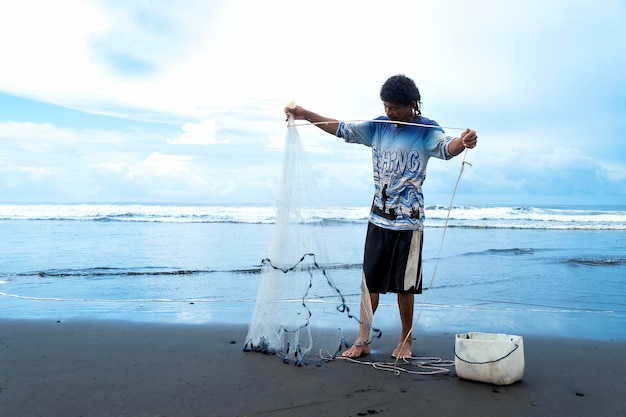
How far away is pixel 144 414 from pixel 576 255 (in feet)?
32.4

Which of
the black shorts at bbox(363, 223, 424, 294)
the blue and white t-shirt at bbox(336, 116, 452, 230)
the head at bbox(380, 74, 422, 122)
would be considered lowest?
the black shorts at bbox(363, 223, 424, 294)

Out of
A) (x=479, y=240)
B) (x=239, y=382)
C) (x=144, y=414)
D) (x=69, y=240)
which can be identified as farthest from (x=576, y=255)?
(x=69, y=240)

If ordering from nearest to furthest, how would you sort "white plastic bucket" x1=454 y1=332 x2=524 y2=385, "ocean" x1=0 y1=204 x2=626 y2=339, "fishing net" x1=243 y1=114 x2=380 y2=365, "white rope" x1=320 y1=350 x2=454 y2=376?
"white plastic bucket" x1=454 y1=332 x2=524 y2=385
"white rope" x1=320 y1=350 x2=454 y2=376
"fishing net" x1=243 y1=114 x2=380 y2=365
"ocean" x1=0 y1=204 x2=626 y2=339

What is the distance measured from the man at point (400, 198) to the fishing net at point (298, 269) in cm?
23

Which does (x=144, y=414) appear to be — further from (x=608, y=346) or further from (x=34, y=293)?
(x=34, y=293)

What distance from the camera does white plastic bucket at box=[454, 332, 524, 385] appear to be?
3.09m

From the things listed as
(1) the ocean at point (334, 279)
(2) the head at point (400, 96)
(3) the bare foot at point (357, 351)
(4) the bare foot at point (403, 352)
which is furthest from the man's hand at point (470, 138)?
(3) the bare foot at point (357, 351)

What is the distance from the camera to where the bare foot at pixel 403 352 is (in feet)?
12.0

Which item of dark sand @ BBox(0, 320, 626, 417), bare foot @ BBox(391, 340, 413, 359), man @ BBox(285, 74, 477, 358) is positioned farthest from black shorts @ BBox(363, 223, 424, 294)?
dark sand @ BBox(0, 320, 626, 417)

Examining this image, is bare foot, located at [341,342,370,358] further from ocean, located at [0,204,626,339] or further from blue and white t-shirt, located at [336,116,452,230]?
blue and white t-shirt, located at [336,116,452,230]

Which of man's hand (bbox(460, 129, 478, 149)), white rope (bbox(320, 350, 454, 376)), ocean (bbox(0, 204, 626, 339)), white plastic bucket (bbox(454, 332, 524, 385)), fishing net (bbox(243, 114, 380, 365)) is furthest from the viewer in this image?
ocean (bbox(0, 204, 626, 339))

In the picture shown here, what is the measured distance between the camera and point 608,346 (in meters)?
4.07

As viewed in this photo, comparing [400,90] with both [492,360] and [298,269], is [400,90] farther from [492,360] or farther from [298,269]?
[492,360]

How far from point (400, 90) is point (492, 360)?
1774 millimetres
